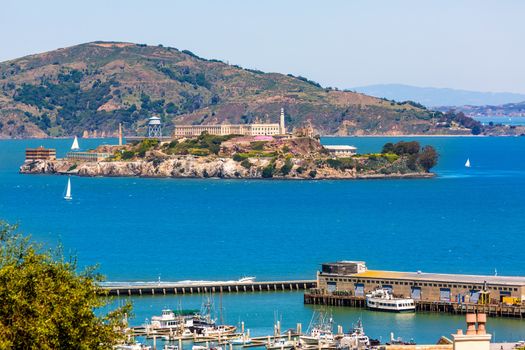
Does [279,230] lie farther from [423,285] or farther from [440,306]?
[440,306]

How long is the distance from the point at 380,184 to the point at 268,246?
7776 centimetres

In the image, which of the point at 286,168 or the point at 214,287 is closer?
the point at 214,287

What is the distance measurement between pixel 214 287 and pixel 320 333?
741 inches

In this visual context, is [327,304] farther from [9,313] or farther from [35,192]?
[35,192]

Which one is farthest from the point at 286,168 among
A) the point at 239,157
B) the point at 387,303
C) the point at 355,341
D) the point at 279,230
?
the point at 355,341

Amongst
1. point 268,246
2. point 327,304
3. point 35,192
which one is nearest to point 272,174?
point 35,192

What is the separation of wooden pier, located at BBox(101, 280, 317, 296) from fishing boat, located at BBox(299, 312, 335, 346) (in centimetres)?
1212

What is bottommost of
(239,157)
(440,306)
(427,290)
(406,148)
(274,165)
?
(274,165)

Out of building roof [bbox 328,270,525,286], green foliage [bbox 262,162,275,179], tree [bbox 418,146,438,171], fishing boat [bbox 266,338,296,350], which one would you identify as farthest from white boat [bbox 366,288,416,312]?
tree [bbox 418,146,438,171]

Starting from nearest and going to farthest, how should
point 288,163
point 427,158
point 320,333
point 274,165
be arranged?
point 320,333
point 427,158
point 288,163
point 274,165

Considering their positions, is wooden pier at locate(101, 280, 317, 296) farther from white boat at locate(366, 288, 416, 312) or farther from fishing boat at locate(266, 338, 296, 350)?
fishing boat at locate(266, 338, 296, 350)

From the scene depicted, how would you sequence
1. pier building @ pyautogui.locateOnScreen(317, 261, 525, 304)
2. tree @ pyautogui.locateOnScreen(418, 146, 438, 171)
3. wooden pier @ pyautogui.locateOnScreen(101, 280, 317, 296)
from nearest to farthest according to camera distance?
1. pier building @ pyautogui.locateOnScreen(317, 261, 525, 304)
2. wooden pier @ pyautogui.locateOnScreen(101, 280, 317, 296)
3. tree @ pyautogui.locateOnScreen(418, 146, 438, 171)

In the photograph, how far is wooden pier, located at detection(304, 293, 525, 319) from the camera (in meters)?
62.3

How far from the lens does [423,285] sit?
6662 cm
